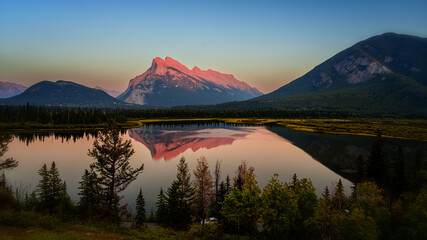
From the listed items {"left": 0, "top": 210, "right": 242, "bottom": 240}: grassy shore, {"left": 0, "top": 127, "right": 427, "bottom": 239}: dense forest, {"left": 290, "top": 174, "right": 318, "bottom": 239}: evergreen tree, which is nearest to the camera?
{"left": 0, "top": 210, "right": 242, "bottom": 240}: grassy shore

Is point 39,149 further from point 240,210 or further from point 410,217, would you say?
point 410,217

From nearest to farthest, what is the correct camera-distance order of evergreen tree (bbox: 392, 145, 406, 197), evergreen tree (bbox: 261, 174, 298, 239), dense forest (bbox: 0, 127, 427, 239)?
dense forest (bbox: 0, 127, 427, 239), evergreen tree (bbox: 261, 174, 298, 239), evergreen tree (bbox: 392, 145, 406, 197)

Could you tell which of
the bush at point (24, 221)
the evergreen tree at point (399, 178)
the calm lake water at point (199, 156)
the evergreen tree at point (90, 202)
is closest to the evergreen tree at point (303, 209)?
the calm lake water at point (199, 156)

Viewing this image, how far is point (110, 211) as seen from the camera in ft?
99.7

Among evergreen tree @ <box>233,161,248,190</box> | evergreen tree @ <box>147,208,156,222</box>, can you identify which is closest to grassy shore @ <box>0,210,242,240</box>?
evergreen tree @ <box>147,208,156,222</box>

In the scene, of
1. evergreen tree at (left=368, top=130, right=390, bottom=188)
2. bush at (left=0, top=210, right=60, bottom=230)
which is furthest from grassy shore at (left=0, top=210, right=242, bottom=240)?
evergreen tree at (left=368, top=130, right=390, bottom=188)

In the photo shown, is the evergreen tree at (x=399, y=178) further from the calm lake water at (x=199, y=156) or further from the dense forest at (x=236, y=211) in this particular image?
the calm lake water at (x=199, y=156)

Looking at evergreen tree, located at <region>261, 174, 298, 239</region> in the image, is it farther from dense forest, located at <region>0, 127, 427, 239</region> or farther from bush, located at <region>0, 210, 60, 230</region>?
bush, located at <region>0, 210, 60, 230</region>

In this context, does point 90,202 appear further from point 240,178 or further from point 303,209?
point 303,209

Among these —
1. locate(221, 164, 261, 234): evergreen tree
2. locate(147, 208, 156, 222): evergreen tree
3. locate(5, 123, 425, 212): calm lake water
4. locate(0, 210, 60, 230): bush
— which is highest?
locate(0, 210, 60, 230): bush

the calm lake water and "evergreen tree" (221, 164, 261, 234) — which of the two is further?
the calm lake water

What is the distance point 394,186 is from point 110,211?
2155 inches

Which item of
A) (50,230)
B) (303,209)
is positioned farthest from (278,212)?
(50,230)

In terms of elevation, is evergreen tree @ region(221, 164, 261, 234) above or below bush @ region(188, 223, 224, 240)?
above
